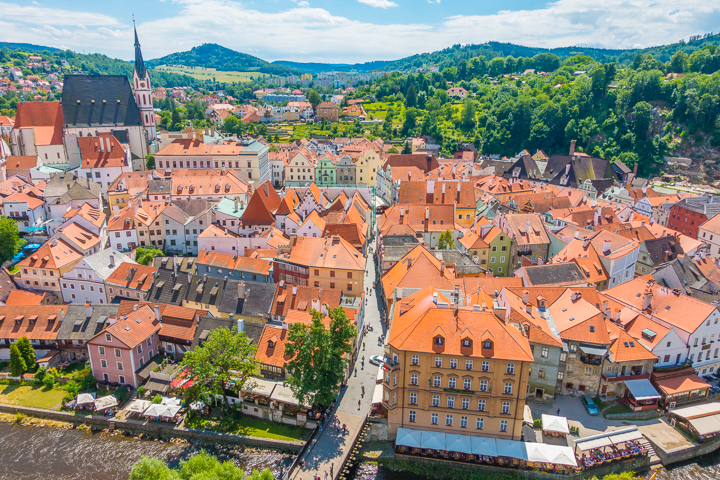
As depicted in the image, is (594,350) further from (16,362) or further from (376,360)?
(16,362)

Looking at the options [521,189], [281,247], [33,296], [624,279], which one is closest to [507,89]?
[521,189]

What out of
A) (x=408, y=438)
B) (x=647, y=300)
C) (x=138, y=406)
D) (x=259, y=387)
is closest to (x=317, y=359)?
(x=259, y=387)

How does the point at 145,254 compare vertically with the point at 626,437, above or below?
above

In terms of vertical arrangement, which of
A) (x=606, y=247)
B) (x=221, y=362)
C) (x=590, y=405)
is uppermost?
(x=606, y=247)

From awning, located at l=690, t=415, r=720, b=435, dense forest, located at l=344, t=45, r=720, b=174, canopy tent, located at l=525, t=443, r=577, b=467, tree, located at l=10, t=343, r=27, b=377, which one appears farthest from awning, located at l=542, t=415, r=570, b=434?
dense forest, located at l=344, t=45, r=720, b=174

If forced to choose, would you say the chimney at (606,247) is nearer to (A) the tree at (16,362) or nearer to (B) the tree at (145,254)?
(B) the tree at (145,254)

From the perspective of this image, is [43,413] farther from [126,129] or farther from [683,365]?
[126,129]

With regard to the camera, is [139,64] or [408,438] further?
[139,64]
